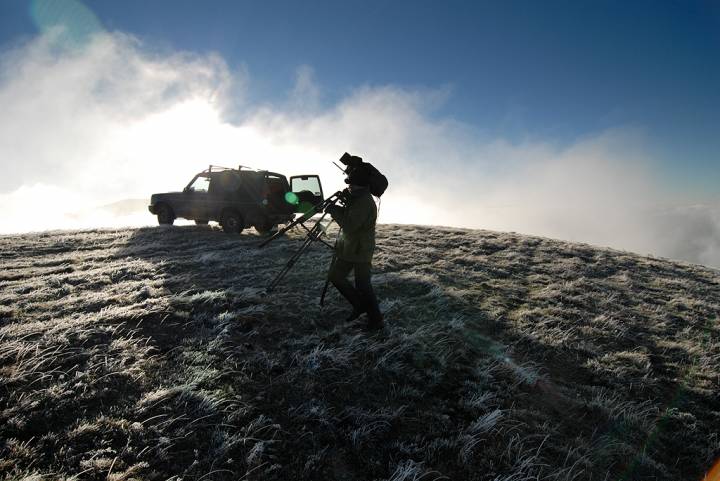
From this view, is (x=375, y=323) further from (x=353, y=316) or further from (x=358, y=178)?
(x=358, y=178)

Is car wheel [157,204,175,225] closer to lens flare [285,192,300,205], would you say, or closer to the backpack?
lens flare [285,192,300,205]

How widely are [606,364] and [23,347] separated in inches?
294

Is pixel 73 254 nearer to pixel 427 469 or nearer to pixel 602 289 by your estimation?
pixel 427 469

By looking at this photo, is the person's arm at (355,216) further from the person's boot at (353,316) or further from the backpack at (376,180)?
the person's boot at (353,316)

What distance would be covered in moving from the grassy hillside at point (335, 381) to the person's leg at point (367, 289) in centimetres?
29

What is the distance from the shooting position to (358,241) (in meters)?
5.05

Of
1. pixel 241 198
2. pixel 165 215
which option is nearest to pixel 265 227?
pixel 241 198

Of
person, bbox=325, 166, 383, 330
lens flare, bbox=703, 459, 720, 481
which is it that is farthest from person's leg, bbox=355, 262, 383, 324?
lens flare, bbox=703, 459, 720, 481

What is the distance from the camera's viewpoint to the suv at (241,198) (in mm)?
12656

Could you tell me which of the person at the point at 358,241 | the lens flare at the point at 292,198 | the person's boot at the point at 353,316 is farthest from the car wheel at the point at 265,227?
the person at the point at 358,241

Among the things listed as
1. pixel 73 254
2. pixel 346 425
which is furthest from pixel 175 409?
pixel 73 254

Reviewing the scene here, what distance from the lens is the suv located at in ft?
41.5

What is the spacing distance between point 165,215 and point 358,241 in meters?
12.6

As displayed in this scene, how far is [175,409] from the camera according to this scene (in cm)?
341
